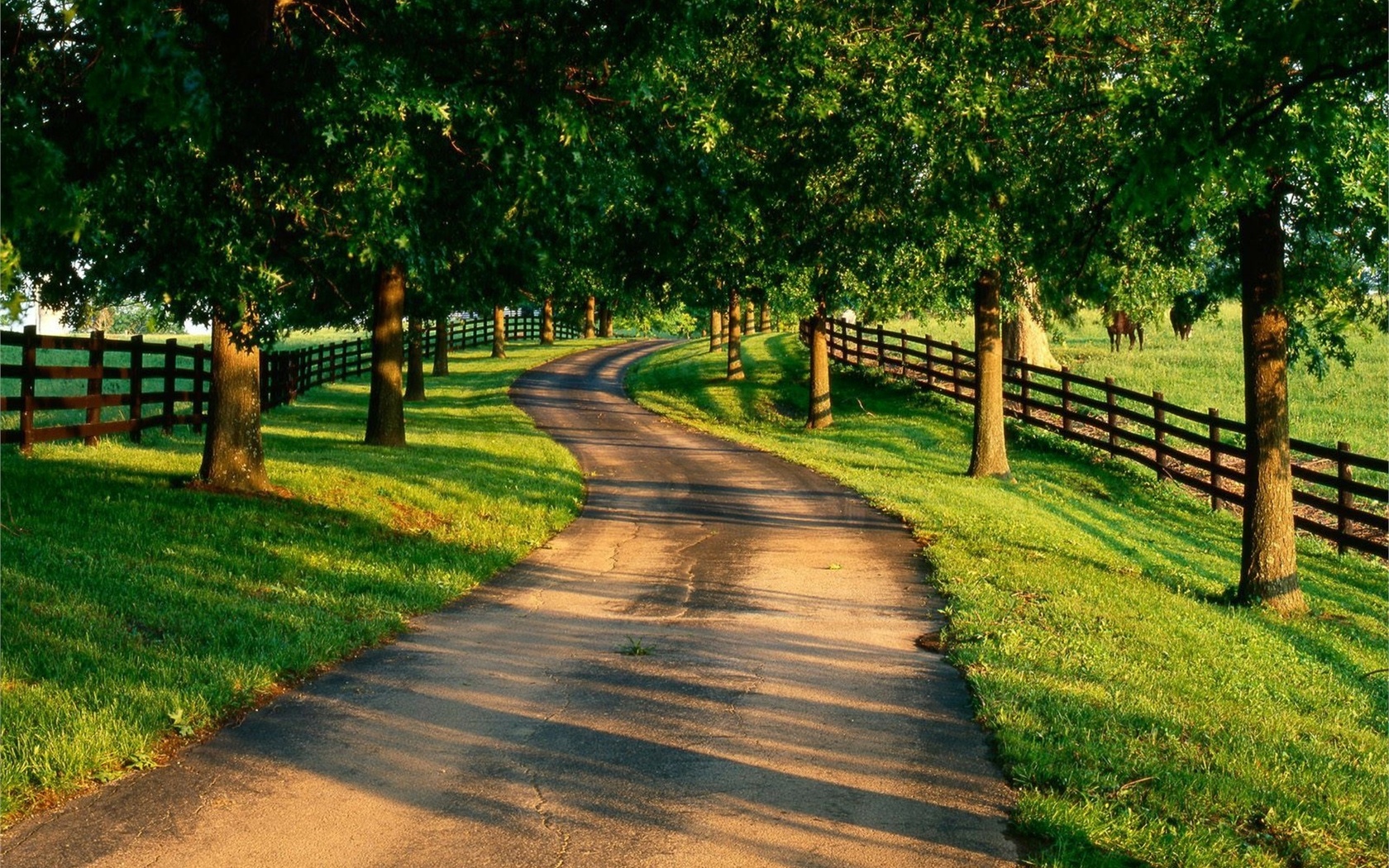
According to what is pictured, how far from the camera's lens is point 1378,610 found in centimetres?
1609

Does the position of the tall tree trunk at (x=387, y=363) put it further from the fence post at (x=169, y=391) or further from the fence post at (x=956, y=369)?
the fence post at (x=956, y=369)

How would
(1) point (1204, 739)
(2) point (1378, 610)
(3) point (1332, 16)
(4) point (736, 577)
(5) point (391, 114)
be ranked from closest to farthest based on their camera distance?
1. (1) point (1204, 739)
2. (3) point (1332, 16)
3. (5) point (391, 114)
4. (4) point (736, 577)
5. (2) point (1378, 610)

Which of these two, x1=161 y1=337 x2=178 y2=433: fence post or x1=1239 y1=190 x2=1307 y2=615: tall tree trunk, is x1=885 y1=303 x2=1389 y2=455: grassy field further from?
x1=161 y1=337 x2=178 y2=433: fence post

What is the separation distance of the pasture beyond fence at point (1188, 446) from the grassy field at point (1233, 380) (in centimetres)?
188

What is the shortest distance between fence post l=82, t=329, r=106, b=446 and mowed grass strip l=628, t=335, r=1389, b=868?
11897 mm

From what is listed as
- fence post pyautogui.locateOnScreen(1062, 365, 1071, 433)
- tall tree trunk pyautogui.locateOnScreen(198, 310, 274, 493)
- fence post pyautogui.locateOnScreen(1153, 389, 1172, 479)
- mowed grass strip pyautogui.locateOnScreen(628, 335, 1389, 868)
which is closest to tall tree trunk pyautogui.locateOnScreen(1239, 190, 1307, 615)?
mowed grass strip pyautogui.locateOnScreen(628, 335, 1389, 868)

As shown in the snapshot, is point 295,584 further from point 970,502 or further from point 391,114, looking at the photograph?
point 970,502

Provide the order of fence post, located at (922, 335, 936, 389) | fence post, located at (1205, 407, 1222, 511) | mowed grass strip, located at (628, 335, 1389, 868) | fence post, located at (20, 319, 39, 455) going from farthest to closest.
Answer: fence post, located at (922, 335, 936, 389), fence post, located at (1205, 407, 1222, 511), fence post, located at (20, 319, 39, 455), mowed grass strip, located at (628, 335, 1389, 868)

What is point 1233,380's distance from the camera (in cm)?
3822

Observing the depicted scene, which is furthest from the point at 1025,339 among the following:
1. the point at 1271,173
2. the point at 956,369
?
the point at 1271,173

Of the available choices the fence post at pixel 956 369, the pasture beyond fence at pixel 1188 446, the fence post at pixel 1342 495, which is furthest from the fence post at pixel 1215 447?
the fence post at pixel 956 369

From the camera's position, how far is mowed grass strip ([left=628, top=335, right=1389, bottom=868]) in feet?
19.7

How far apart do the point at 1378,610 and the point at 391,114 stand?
46.2ft

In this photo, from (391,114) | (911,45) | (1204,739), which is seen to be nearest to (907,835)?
(1204,739)
